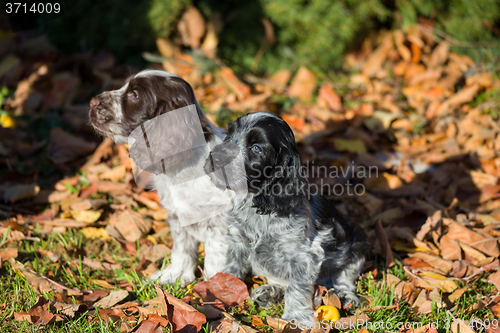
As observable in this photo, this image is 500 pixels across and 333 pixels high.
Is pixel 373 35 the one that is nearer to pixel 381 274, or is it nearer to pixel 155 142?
Result: pixel 381 274

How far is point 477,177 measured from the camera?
4.63 metres

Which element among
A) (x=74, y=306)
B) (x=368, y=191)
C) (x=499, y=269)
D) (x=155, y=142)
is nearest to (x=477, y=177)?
(x=368, y=191)

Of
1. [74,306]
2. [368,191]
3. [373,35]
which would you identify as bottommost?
[368,191]

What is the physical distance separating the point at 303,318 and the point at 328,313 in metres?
0.19

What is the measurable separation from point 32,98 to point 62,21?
1.62 metres

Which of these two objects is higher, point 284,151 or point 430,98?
point 284,151

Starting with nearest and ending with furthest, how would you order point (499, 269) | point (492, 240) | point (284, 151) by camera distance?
point (284, 151) < point (499, 269) < point (492, 240)

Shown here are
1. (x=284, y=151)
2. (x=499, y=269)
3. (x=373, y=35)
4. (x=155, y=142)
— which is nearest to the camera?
(x=284, y=151)

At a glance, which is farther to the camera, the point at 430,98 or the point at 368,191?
the point at 430,98

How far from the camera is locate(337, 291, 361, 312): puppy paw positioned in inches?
124

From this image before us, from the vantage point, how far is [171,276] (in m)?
3.45

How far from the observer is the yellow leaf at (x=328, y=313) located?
2943 mm

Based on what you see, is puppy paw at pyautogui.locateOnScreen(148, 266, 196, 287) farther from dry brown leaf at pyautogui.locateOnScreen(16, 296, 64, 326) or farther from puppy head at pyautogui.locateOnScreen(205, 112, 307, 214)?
puppy head at pyautogui.locateOnScreen(205, 112, 307, 214)

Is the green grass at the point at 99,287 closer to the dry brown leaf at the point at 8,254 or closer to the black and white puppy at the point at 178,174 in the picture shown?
the dry brown leaf at the point at 8,254
